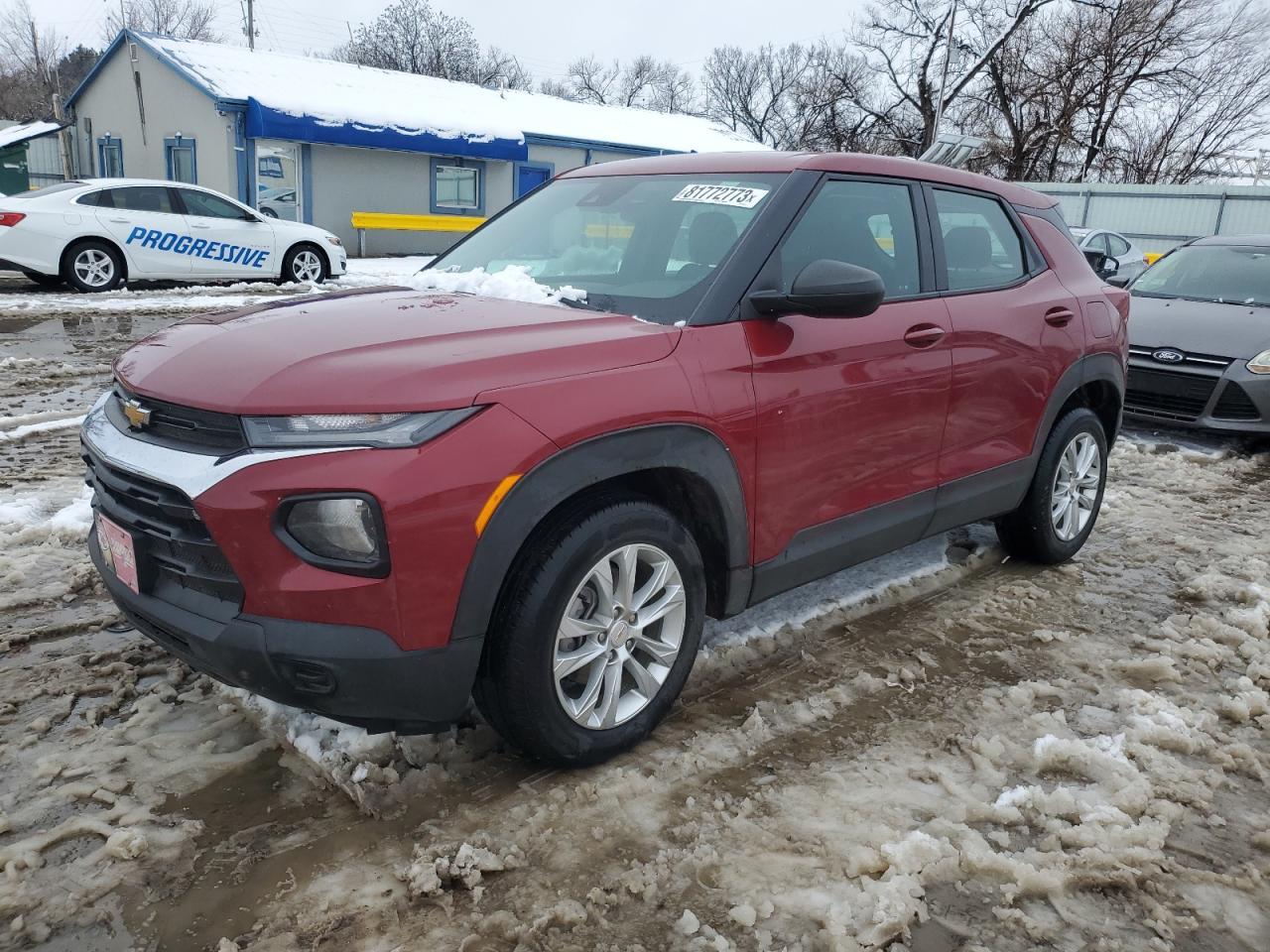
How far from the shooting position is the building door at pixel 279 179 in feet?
64.5

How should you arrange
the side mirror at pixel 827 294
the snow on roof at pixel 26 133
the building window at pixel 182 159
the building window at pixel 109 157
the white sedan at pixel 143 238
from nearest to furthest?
the side mirror at pixel 827 294
the white sedan at pixel 143 238
the building window at pixel 182 159
the snow on roof at pixel 26 133
the building window at pixel 109 157

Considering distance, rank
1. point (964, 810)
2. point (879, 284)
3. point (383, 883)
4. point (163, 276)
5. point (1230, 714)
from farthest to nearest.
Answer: point (163, 276)
point (1230, 714)
point (879, 284)
point (964, 810)
point (383, 883)

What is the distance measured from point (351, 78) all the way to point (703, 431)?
899 inches

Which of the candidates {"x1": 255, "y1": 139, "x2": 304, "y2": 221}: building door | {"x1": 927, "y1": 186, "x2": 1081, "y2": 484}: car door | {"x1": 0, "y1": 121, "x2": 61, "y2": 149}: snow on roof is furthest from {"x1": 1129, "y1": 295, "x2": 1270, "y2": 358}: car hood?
{"x1": 0, "y1": 121, "x2": 61, "y2": 149}: snow on roof

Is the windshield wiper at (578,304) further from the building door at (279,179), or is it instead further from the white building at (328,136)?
the building door at (279,179)

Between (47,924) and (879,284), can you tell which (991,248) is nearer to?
(879,284)

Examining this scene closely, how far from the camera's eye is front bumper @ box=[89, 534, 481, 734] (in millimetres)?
2268

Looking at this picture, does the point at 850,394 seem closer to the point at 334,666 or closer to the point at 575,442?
the point at 575,442

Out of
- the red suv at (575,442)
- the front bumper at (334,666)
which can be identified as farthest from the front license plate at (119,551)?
the front bumper at (334,666)

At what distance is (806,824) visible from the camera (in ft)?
8.56

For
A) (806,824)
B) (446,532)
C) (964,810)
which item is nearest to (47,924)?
(446,532)

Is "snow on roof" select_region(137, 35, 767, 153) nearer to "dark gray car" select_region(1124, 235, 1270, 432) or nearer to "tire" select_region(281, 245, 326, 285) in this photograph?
"tire" select_region(281, 245, 326, 285)

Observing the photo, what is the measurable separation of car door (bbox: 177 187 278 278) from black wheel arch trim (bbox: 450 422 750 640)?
12.6m

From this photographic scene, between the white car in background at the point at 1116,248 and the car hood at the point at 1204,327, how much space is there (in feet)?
21.0
